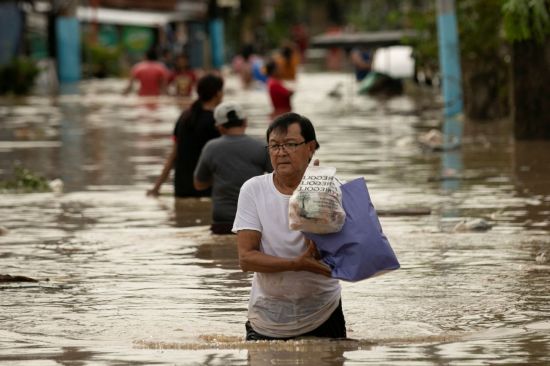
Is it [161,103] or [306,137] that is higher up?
[306,137]

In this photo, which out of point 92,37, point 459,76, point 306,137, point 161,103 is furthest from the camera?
point 92,37

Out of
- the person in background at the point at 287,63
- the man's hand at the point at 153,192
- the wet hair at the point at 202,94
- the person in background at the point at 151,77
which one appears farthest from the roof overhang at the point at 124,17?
the wet hair at the point at 202,94

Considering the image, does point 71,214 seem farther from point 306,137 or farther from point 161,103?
point 161,103

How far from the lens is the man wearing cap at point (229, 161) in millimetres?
12844

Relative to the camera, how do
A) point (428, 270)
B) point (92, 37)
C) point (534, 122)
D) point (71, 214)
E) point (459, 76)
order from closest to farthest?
point (428, 270)
point (71, 214)
point (534, 122)
point (459, 76)
point (92, 37)

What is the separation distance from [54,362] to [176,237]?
226 inches

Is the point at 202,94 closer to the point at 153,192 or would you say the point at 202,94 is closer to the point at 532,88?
the point at 153,192

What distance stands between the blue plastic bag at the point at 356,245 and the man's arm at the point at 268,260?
51 millimetres

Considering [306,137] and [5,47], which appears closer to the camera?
[306,137]

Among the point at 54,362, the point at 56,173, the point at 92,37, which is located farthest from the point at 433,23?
the point at 92,37

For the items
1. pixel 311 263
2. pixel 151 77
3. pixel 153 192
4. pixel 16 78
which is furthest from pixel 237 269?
pixel 16 78

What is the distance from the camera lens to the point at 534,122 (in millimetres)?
23234

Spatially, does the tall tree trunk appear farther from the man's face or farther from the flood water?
the man's face

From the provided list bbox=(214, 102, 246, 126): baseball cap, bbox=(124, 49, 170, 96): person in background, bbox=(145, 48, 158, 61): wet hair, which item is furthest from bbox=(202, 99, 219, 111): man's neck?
bbox=(124, 49, 170, 96): person in background
